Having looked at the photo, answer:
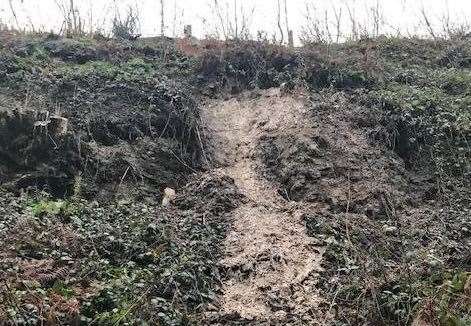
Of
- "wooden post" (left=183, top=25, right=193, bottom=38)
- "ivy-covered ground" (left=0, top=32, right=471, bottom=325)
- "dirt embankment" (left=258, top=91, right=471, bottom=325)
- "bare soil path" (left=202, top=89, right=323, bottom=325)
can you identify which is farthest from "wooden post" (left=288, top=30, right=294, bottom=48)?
"bare soil path" (left=202, top=89, right=323, bottom=325)

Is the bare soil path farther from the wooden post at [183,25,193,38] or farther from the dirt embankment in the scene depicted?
the wooden post at [183,25,193,38]

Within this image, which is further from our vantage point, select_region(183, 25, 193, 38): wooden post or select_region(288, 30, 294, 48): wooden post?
select_region(183, 25, 193, 38): wooden post

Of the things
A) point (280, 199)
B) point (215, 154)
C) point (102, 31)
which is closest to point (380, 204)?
point (280, 199)

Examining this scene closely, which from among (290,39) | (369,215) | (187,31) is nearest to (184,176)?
(369,215)

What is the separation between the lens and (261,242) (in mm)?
7617

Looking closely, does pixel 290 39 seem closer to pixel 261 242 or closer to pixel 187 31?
pixel 187 31

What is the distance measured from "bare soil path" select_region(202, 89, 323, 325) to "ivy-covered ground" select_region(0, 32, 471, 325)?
248mm

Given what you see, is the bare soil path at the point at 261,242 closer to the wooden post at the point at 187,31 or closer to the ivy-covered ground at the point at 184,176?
the ivy-covered ground at the point at 184,176

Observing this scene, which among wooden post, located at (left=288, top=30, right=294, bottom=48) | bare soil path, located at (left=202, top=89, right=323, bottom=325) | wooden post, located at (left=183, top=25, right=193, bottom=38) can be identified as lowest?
bare soil path, located at (left=202, top=89, right=323, bottom=325)

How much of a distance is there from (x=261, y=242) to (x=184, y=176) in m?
2.74

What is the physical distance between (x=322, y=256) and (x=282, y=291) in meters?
0.90

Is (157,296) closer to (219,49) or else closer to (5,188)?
(5,188)

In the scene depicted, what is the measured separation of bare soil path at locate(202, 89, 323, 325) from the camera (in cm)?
632

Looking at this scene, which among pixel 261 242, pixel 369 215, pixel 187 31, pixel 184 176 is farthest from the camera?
pixel 187 31
